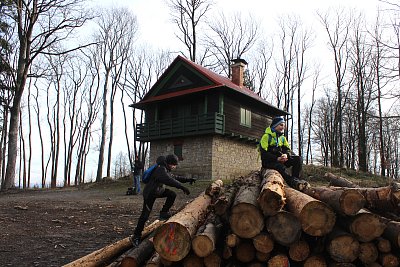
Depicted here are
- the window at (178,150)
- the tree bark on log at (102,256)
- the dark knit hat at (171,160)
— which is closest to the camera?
the tree bark on log at (102,256)

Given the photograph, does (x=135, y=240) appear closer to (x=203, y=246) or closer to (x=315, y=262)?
A: (x=203, y=246)

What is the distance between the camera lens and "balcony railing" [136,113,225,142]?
22.0 m

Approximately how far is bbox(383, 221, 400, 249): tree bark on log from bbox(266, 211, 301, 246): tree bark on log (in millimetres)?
1055

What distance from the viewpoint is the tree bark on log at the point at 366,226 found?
3.63m

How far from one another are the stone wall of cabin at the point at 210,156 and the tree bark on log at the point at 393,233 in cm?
1823

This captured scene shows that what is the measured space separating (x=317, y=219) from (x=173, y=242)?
1.52 metres

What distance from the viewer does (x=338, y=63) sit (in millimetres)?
32125

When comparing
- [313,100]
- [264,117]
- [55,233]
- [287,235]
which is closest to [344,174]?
[264,117]

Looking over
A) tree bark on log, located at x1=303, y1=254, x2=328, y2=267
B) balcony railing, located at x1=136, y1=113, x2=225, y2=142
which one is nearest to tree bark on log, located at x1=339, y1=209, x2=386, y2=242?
tree bark on log, located at x1=303, y1=254, x2=328, y2=267

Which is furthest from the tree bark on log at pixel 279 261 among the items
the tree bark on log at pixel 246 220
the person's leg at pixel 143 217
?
the person's leg at pixel 143 217

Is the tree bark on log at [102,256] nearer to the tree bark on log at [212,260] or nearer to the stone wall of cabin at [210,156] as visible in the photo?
the tree bark on log at [212,260]

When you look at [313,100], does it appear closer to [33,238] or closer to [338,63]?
[338,63]

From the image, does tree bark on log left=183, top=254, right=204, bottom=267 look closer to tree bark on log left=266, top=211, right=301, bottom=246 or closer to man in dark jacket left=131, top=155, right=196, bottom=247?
tree bark on log left=266, top=211, right=301, bottom=246

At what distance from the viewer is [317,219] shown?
11.8ft
